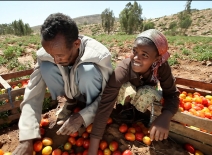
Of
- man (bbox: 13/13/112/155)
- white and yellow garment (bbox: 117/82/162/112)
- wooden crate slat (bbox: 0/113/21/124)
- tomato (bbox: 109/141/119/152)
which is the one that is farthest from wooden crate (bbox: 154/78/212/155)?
wooden crate slat (bbox: 0/113/21/124)

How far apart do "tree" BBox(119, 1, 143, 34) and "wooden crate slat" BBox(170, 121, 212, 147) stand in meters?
38.3

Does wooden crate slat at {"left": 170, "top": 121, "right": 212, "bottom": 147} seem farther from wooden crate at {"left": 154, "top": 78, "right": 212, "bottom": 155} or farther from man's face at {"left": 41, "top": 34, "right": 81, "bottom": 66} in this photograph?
man's face at {"left": 41, "top": 34, "right": 81, "bottom": 66}

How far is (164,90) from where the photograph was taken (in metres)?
2.03

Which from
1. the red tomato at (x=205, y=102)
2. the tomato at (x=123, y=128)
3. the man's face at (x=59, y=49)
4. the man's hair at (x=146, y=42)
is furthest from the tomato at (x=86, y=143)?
the red tomato at (x=205, y=102)

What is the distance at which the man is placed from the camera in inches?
60.4

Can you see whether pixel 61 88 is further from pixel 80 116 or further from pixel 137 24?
pixel 137 24

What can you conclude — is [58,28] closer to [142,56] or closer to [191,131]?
[142,56]

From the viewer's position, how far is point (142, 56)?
5.58ft

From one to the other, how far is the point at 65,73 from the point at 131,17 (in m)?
38.8

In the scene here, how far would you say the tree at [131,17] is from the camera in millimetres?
37906

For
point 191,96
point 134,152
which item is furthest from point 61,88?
point 191,96

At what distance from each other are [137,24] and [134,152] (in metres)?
39.8

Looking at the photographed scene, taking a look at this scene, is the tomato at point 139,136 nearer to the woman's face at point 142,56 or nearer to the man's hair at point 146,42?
the woman's face at point 142,56

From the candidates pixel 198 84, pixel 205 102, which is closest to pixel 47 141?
pixel 205 102
